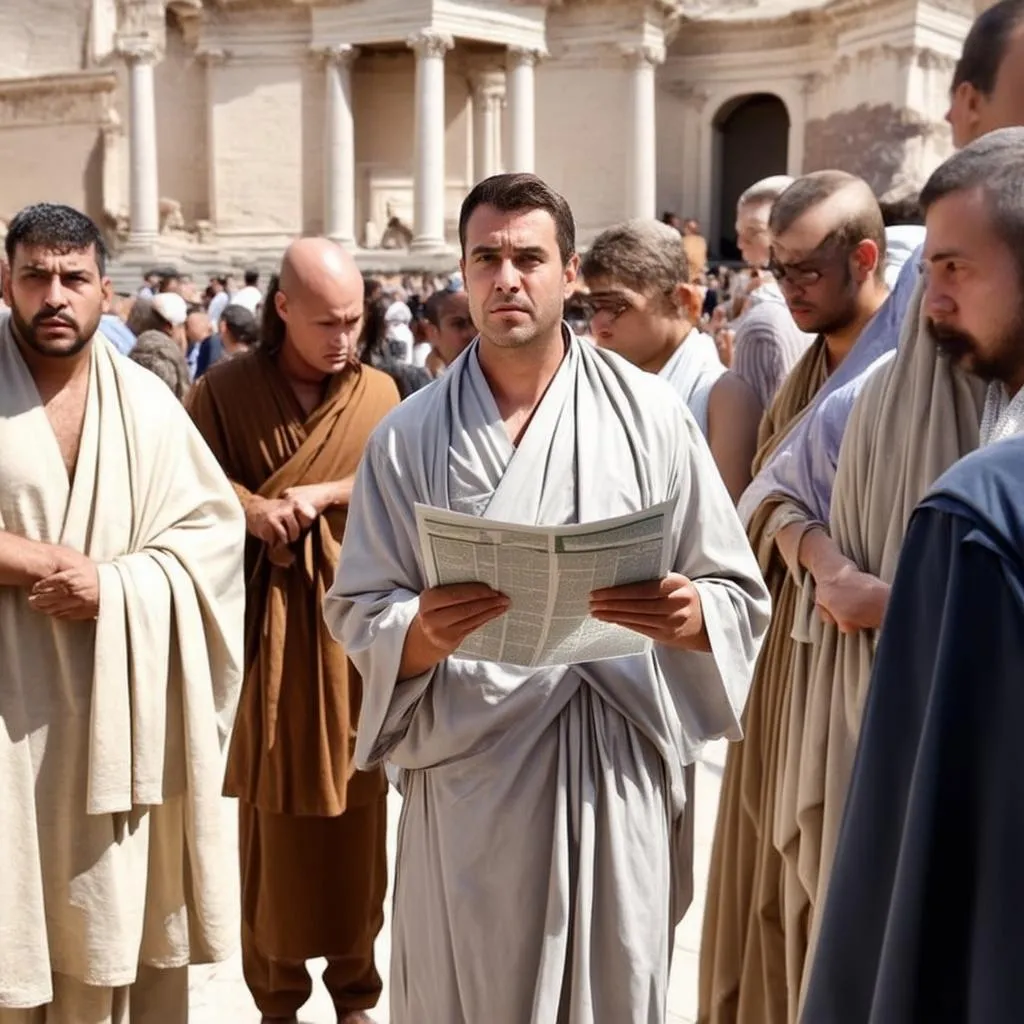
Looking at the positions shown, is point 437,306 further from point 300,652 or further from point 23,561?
point 23,561

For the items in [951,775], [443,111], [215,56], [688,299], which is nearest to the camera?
[951,775]

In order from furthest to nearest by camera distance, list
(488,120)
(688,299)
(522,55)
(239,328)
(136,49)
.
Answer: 1. (488,120)
2. (522,55)
3. (136,49)
4. (239,328)
5. (688,299)

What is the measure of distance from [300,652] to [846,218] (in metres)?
1.93

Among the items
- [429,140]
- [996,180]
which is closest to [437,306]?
[996,180]

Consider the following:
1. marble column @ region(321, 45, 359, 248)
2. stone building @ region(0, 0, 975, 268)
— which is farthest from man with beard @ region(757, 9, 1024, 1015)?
marble column @ region(321, 45, 359, 248)

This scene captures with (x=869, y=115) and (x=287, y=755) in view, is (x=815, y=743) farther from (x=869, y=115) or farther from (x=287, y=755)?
(x=869, y=115)

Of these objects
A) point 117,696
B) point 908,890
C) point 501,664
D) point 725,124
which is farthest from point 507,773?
point 725,124

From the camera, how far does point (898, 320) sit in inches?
128

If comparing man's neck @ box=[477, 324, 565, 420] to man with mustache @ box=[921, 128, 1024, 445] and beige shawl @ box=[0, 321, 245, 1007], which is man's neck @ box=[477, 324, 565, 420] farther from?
beige shawl @ box=[0, 321, 245, 1007]

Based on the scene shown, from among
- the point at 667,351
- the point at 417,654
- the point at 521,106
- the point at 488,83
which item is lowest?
the point at 417,654

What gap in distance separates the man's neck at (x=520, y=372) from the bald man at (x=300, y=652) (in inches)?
46.7

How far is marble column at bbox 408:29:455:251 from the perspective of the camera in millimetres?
27609

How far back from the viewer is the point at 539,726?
101 inches

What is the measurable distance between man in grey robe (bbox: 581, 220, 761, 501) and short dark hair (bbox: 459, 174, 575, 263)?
1.07 m
